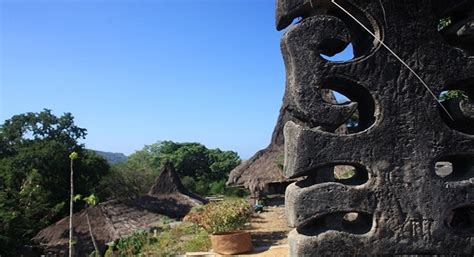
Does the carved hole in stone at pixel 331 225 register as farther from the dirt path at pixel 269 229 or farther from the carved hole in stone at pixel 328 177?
the dirt path at pixel 269 229

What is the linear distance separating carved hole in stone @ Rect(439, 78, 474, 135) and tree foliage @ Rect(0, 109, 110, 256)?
52.5ft

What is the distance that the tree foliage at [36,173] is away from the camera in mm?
18261

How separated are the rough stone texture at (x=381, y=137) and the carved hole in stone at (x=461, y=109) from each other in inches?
0.6

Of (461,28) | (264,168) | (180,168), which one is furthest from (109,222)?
(180,168)

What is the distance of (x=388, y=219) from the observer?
3609 millimetres

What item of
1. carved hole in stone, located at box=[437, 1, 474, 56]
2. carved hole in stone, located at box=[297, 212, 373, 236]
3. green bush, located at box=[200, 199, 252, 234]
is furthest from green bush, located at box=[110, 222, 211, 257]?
carved hole in stone, located at box=[437, 1, 474, 56]

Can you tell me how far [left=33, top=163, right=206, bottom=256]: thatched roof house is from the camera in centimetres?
1831

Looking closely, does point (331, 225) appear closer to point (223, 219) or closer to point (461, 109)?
point (461, 109)

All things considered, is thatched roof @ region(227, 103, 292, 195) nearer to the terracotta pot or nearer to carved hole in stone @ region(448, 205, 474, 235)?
the terracotta pot

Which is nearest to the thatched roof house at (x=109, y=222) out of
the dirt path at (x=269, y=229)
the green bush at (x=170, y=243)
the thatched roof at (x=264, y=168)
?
the thatched roof at (x=264, y=168)

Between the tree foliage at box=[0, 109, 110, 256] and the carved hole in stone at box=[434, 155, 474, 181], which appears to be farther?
the tree foliage at box=[0, 109, 110, 256]

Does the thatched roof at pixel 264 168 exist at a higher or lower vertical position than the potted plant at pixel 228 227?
higher

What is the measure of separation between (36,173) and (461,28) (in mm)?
24284

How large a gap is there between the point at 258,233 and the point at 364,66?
9.18 m
